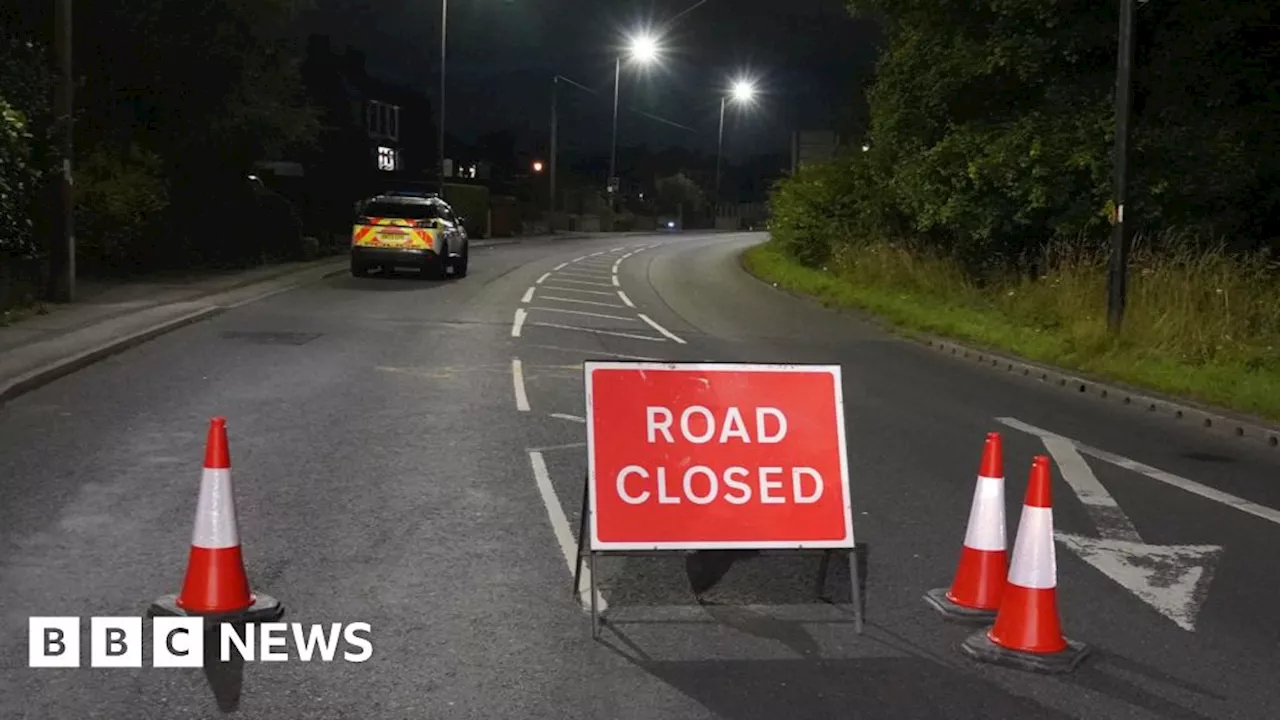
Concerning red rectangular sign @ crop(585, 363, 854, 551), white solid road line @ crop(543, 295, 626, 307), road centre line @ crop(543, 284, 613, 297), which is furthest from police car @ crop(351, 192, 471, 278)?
red rectangular sign @ crop(585, 363, 854, 551)

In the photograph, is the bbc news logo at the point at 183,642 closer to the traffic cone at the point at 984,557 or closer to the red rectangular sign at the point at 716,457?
the red rectangular sign at the point at 716,457

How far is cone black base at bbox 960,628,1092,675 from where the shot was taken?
5090 mm

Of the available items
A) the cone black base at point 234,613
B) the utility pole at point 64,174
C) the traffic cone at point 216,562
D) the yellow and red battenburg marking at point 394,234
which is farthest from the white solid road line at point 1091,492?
the yellow and red battenburg marking at point 394,234

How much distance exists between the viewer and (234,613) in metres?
5.35

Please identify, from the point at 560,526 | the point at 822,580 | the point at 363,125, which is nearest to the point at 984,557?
the point at 822,580

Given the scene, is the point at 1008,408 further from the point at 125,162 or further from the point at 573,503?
the point at 125,162

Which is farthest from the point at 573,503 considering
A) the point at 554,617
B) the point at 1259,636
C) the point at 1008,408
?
the point at 1008,408

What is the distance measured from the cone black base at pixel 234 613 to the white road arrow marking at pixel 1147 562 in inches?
161

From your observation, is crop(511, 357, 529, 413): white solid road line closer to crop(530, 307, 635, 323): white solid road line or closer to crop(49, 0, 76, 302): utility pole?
crop(530, 307, 635, 323): white solid road line

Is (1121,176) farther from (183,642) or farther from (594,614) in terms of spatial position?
(183,642)

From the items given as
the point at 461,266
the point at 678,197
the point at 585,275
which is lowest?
the point at 585,275

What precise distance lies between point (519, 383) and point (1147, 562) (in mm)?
7332

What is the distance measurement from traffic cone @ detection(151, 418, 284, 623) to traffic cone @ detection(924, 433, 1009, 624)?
122 inches

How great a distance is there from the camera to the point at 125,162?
23141 mm
